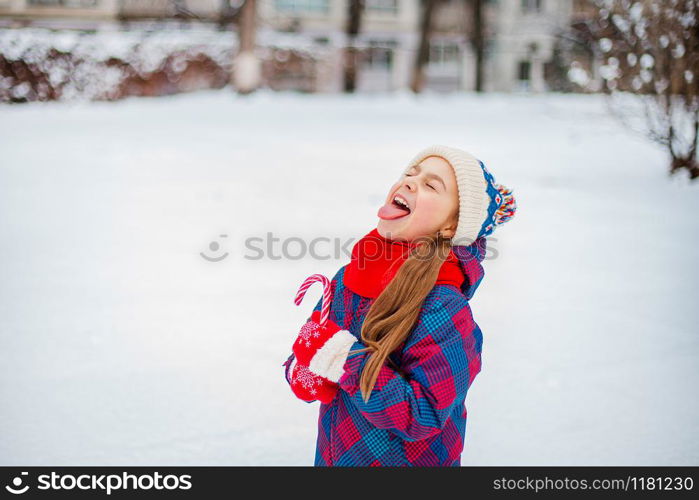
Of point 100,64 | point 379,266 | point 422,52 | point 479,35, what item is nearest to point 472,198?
point 379,266

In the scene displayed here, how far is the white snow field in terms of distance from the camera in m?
2.98

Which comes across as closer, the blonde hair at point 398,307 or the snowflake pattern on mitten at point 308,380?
the blonde hair at point 398,307

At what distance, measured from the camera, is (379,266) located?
1599 mm

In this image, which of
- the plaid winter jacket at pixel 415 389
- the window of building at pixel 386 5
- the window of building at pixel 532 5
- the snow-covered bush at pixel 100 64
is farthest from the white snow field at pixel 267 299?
the window of building at pixel 532 5

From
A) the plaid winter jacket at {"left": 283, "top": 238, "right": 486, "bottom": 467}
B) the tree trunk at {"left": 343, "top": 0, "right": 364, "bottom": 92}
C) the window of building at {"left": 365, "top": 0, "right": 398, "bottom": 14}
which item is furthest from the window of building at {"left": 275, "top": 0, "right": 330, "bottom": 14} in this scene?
the plaid winter jacket at {"left": 283, "top": 238, "right": 486, "bottom": 467}

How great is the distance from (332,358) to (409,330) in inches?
7.3

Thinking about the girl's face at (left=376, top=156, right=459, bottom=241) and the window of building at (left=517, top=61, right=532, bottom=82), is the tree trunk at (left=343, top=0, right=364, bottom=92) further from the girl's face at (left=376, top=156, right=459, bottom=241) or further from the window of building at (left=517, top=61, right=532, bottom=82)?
the girl's face at (left=376, top=156, right=459, bottom=241)

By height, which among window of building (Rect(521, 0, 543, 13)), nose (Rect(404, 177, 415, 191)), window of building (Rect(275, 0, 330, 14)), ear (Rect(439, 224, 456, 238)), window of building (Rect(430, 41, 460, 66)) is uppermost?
window of building (Rect(521, 0, 543, 13))

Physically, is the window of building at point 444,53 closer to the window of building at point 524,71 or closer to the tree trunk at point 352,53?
the window of building at point 524,71

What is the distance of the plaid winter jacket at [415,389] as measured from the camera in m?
1.46

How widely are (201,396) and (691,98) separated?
610cm

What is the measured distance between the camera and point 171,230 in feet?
19.3

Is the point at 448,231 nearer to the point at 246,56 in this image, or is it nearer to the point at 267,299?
the point at 267,299

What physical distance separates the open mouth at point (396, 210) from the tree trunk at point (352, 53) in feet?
64.3
